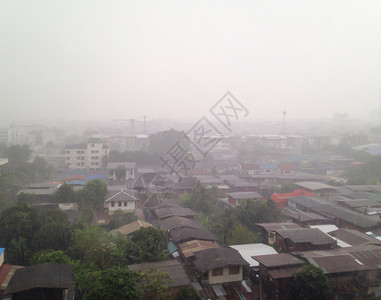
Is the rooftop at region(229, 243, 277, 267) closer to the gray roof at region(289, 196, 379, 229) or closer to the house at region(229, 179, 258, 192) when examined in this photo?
the gray roof at region(289, 196, 379, 229)

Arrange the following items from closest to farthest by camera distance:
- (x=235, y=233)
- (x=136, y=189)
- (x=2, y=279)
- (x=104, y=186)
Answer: (x=2, y=279), (x=235, y=233), (x=104, y=186), (x=136, y=189)

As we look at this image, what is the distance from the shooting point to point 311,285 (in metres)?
3.92

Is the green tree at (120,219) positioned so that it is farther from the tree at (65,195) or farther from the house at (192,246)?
the house at (192,246)

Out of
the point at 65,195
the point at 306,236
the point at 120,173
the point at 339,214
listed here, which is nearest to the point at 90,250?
the point at 306,236

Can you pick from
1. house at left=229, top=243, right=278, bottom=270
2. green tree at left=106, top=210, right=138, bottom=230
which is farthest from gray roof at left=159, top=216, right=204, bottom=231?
house at left=229, top=243, right=278, bottom=270

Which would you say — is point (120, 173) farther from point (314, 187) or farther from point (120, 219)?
point (314, 187)

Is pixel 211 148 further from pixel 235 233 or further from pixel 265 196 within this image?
pixel 235 233

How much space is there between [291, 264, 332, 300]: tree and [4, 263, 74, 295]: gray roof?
2772 mm

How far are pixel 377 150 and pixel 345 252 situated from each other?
15.9 meters

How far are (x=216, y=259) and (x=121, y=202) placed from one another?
419 centimetres

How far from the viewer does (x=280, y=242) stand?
18.2ft

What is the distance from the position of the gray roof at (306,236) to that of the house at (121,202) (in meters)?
3.93

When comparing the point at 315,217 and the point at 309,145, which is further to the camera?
the point at 309,145

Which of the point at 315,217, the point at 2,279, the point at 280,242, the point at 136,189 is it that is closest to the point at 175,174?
the point at 136,189
